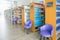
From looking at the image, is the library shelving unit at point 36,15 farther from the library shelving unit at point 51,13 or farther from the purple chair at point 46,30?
the purple chair at point 46,30

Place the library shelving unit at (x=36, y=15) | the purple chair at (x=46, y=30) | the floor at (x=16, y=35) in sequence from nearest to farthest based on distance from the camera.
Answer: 1. the purple chair at (x=46, y=30)
2. the floor at (x=16, y=35)
3. the library shelving unit at (x=36, y=15)

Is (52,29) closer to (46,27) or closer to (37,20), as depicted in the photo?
(46,27)

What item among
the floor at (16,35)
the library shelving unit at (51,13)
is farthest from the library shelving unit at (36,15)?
the library shelving unit at (51,13)

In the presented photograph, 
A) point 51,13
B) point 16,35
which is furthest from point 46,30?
point 16,35

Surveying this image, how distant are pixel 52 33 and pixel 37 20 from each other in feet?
8.59

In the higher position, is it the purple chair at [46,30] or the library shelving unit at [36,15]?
the library shelving unit at [36,15]

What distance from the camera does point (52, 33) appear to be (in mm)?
3863

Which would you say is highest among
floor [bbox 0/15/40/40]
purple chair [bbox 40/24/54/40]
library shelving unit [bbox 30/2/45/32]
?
library shelving unit [bbox 30/2/45/32]

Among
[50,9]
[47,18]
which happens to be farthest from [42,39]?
[50,9]

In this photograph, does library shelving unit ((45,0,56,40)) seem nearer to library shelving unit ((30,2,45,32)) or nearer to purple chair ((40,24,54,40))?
purple chair ((40,24,54,40))

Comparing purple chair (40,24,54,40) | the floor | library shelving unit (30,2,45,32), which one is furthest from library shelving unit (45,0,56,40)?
library shelving unit (30,2,45,32)

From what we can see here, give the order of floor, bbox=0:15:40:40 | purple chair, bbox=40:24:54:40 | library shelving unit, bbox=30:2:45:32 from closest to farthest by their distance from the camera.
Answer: purple chair, bbox=40:24:54:40, floor, bbox=0:15:40:40, library shelving unit, bbox=30:2:45:32

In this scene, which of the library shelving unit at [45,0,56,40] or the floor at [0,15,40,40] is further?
the floor at [0,15,40,40]

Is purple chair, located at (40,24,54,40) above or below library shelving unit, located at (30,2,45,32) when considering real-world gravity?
below
